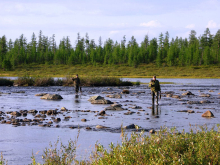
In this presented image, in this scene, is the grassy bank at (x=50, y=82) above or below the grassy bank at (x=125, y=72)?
below

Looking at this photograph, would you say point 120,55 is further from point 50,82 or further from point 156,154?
point 156,154

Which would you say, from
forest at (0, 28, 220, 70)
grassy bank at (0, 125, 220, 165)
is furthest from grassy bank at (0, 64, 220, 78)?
grassy bank at (0, 125, 220, 165)

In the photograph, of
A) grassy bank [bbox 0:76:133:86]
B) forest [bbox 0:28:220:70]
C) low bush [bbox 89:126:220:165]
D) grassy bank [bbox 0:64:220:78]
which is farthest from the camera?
forest [bbox 0:28:220:70]

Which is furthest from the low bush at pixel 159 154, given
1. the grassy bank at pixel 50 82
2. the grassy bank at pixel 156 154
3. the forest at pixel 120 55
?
the forest at pixel 120 55

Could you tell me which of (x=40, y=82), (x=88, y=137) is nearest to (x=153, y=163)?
(x=88, y=137)

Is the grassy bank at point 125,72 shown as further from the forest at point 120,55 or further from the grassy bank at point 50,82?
the grassy bank at point 50,82

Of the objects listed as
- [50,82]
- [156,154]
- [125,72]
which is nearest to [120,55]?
[125,72]

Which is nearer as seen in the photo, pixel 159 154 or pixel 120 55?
pixel 159 154

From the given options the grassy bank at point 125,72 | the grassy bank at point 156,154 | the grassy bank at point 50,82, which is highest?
the grassy bank at point 125,72

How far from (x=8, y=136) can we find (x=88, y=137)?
121 inches

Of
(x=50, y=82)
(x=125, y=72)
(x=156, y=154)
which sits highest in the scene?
(x=125, y=72)

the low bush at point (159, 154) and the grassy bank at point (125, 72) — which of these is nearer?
the low bush at point (159, 154)

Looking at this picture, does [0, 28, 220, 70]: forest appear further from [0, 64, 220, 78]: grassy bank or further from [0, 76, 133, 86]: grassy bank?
[0, 76, 133, 86]: grassy bank

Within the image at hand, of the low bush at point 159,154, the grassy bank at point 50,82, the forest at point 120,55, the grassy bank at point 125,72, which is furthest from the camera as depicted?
the forest at point 120,55
